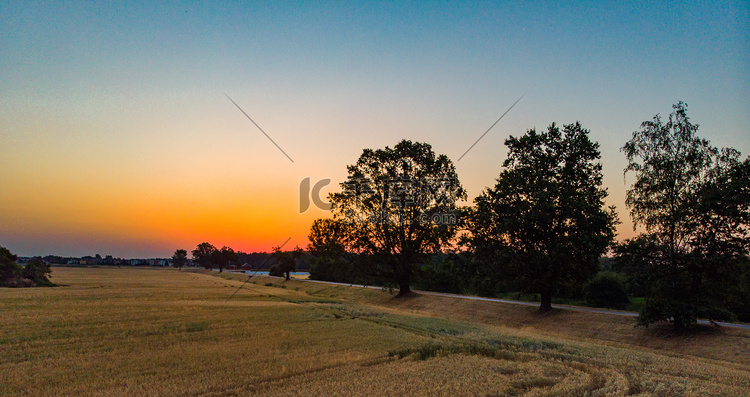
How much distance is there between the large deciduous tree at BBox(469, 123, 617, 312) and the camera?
28.5 m

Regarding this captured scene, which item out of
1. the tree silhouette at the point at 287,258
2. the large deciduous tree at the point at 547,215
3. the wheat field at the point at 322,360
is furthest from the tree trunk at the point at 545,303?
the tree silhouette at the point at 287,258

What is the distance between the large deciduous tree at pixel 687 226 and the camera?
70.8ft

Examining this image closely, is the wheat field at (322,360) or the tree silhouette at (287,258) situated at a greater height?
the tree silhouette at (287,258)

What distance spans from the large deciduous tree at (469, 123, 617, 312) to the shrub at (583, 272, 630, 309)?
12872mm

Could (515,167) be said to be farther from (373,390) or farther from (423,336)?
(373,390)

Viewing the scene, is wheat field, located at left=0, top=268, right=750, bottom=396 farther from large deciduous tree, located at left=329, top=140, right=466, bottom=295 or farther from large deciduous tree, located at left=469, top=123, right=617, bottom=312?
large deciduous tree, located at left=329, top=140, right=466, bottom=295

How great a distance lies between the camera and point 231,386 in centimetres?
1059

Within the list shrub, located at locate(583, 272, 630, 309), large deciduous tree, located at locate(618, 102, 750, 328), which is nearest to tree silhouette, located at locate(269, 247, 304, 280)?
shrub, located at locate(583, 272, 630, 309)

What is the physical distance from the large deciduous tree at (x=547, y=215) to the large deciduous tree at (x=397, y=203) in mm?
11479

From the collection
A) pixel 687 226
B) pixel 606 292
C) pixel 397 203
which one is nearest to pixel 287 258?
pixel 397 203

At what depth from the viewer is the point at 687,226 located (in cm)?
2272

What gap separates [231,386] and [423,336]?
36.9 ft

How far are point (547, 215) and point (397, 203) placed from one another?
1937 centimetres

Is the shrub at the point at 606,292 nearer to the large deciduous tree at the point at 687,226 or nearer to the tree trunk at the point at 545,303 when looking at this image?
the tree trunk at the point at 545,303
